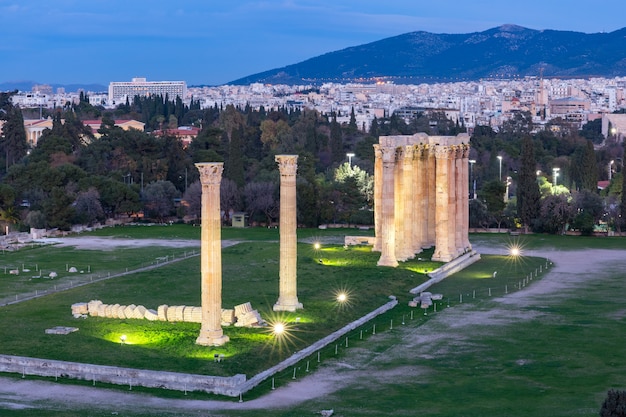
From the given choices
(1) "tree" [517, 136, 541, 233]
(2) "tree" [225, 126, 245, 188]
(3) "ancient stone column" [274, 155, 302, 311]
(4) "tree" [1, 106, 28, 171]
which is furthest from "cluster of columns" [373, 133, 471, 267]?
(4) "tree" [1, 106, 28, 171]

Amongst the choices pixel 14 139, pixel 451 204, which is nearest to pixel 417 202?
pixel 451 204

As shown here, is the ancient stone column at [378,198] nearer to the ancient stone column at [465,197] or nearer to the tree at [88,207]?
the ancient stone column at [465,197]

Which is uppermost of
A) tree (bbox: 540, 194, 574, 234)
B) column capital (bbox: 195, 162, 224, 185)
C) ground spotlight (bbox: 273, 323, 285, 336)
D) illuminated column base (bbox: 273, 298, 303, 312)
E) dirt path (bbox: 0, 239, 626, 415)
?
column capital (bbox: 195, 162, 224, 185)

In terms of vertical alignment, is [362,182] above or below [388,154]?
below

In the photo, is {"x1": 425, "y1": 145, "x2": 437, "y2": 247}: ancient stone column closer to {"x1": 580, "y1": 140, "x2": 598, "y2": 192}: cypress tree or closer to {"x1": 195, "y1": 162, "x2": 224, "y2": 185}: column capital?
{"x1": 195, "y1": 162, "x2": 224, "y2": 185}: column capital

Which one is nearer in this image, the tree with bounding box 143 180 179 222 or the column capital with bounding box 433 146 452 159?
the column capital with bounding box 433 146 452 159

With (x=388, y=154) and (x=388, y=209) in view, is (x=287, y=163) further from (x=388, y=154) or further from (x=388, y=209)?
(x=388, y=154)
